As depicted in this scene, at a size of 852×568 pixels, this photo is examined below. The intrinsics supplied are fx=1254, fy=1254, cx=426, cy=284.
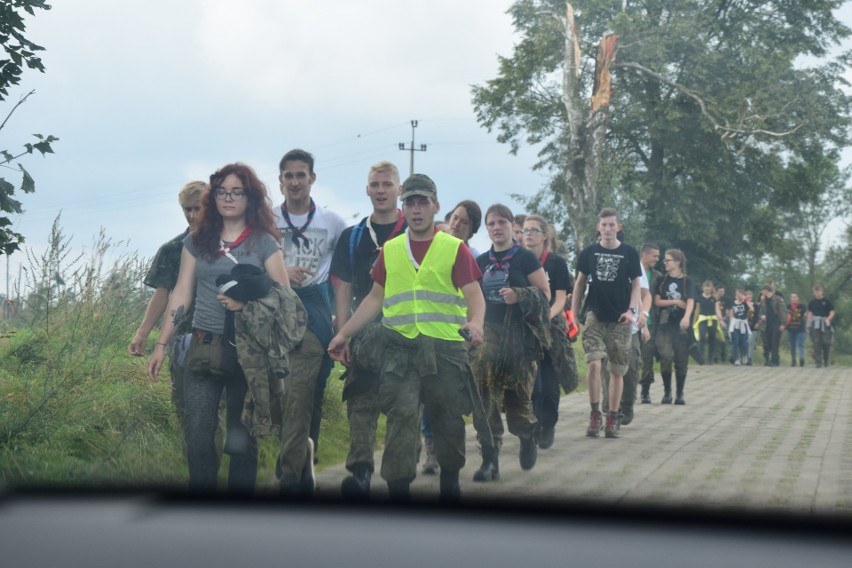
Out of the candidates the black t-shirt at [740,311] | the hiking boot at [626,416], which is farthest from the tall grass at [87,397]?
the black t-shirt at [740,311]

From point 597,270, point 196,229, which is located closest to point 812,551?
point 196,229

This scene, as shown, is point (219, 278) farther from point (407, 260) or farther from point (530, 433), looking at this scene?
point (530, 433)

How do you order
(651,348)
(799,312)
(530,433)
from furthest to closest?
1. (799,312)
2. (651,348)
3. (530,433)

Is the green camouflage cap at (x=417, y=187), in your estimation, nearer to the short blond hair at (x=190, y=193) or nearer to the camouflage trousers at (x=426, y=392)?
the camouflage trousers at (x=426, y=392)

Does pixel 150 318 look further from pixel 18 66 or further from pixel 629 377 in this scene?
pixel 629 377

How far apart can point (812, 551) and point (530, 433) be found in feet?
15.2

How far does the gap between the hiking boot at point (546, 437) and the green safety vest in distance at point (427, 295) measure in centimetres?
340

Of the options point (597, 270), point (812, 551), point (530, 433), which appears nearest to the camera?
point (812, 551)

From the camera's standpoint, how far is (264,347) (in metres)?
6.06

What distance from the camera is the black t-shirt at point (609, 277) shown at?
11.0 m

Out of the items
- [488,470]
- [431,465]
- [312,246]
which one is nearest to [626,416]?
[431,465]

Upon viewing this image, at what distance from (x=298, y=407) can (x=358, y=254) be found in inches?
37.4

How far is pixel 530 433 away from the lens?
8.45 meters

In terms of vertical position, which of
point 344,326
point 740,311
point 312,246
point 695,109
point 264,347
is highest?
point 695,109
